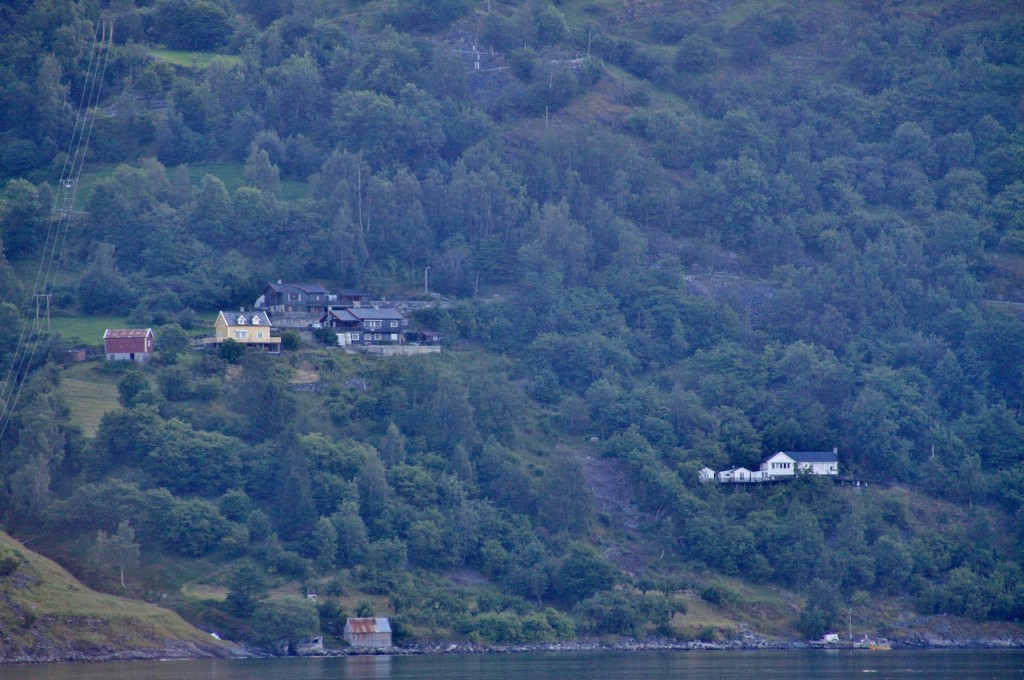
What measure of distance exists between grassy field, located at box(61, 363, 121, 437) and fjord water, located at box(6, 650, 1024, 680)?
2098cm

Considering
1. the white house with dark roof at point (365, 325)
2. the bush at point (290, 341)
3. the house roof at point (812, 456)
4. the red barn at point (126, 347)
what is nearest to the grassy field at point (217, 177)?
the white house with dark roof at point (365, 325)

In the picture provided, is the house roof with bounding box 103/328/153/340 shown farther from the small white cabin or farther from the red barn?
the small white cabin

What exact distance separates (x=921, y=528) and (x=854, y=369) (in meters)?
17.0

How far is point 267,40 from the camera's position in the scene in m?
143

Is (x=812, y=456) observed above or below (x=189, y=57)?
below

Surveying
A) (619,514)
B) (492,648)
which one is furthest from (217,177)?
(492,648)

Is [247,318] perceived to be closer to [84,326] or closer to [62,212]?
[84,326]

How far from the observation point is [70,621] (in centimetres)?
7738

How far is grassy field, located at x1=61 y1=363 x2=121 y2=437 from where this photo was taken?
92812mm

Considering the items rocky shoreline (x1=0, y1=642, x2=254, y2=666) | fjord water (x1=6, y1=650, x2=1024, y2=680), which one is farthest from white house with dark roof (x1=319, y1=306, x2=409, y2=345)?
rocky shoreline (x1=0, y1=642, x2=254, y2=666)

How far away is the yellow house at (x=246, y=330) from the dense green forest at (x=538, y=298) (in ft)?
7.69

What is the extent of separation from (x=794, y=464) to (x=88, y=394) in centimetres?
4307

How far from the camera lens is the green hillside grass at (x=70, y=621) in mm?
76125

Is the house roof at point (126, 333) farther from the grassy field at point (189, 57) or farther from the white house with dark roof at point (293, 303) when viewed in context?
the grassy field at point (189, 57)
